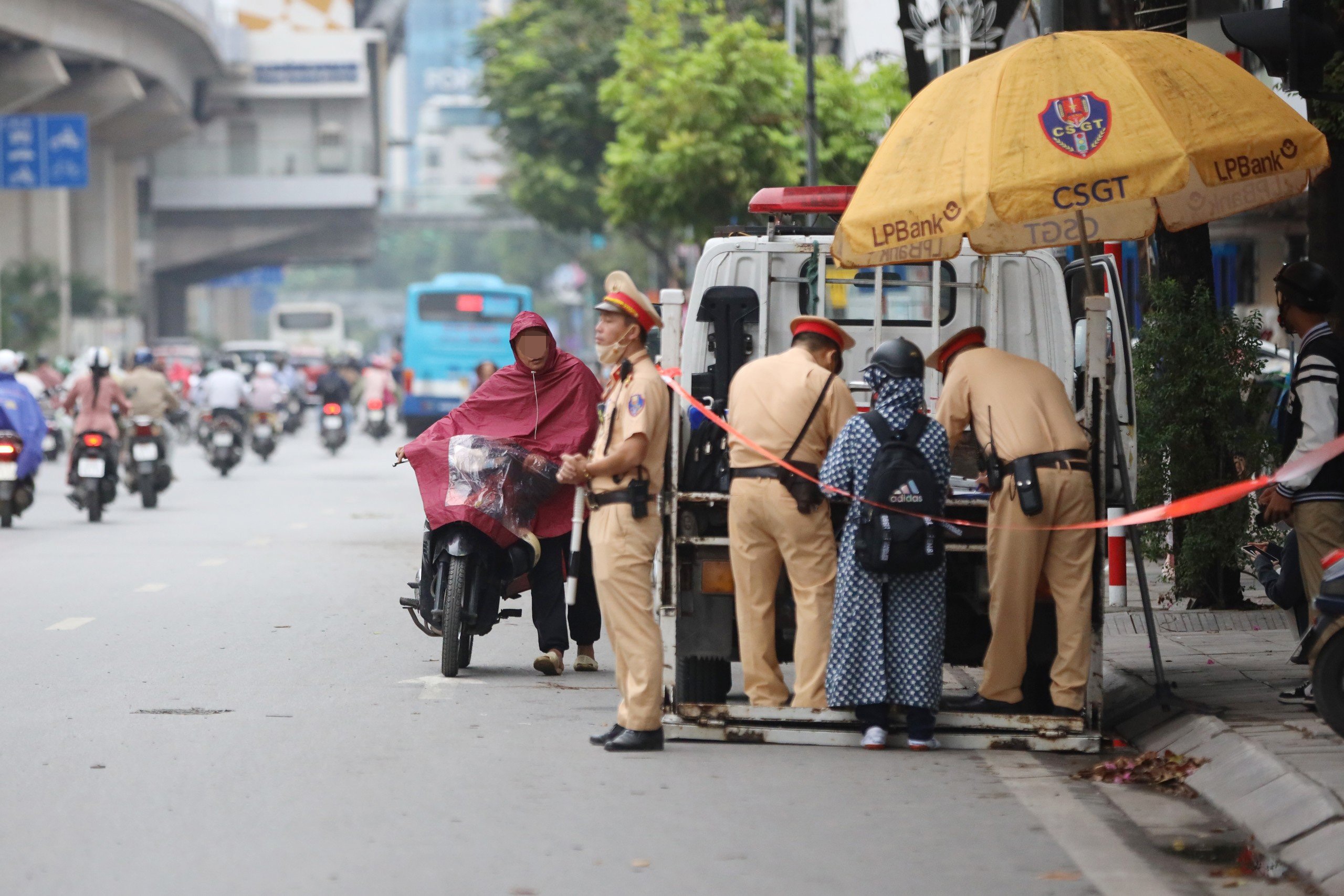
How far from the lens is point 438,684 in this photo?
29.5ft

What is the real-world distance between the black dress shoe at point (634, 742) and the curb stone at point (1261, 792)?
194 centimetres

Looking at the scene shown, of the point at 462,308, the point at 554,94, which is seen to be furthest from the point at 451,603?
the point at 462,308

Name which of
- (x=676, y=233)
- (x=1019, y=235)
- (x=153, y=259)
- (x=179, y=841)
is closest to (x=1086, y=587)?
(x=1019, y=235)

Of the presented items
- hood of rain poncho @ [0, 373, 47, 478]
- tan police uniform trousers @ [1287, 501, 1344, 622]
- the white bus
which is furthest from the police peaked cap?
the white bus

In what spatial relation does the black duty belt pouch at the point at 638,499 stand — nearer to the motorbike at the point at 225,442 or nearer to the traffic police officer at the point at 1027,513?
the traffic police officer at the point at 1027,513

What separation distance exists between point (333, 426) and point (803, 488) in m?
26.8

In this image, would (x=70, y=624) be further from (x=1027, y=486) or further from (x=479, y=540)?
(x=1027, y=486)

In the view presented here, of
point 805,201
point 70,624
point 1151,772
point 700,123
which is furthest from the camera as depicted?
point 700,123

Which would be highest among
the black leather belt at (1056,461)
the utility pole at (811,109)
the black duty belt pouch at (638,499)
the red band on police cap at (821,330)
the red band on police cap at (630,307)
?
the utility pole at (811,109)

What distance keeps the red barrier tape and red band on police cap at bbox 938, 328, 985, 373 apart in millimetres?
656

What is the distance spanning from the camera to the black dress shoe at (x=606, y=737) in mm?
7316

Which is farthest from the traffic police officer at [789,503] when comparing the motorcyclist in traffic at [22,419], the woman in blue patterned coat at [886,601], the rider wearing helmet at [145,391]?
the rider wearing helmet at [145,391]

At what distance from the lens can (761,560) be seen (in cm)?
744

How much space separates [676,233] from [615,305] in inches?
1397
